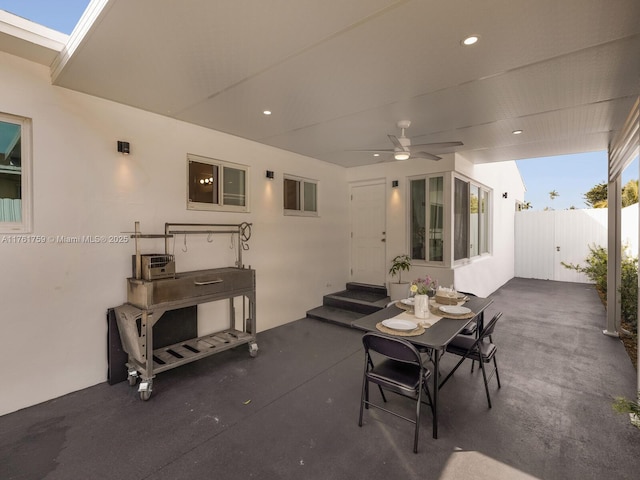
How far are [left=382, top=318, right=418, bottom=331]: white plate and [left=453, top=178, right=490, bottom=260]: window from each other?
11.4 ft

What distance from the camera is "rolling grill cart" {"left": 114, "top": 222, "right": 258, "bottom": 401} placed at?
2984 mm

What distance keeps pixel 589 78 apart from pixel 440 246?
3.27m

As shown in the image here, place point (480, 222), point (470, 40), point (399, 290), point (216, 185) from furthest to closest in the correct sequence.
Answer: point (480, 222) < point (399, 290) < point (216, 185) < point (470, 40)

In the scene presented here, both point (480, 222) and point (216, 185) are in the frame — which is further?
point (480, 222)

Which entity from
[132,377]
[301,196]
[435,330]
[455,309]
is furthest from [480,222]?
[132,377]

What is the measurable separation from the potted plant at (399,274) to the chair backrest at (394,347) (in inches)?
122

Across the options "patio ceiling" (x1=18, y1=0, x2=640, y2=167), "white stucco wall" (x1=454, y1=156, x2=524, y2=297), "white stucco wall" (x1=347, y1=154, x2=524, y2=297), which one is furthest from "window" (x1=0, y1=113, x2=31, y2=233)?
"white stucco wall" (x1=454, y1=156, x2=524, y2=297)

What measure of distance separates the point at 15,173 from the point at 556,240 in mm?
11606

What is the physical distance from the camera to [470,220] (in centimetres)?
640

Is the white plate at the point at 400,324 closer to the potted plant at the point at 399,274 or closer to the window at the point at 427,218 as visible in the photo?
the potted plant at the point at 399,274

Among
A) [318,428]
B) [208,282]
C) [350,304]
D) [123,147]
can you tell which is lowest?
[318,428]

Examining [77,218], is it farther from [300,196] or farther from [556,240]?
[556,240]

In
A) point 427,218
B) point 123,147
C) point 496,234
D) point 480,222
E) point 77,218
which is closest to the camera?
point 77,218

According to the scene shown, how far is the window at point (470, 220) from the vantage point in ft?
19.1
